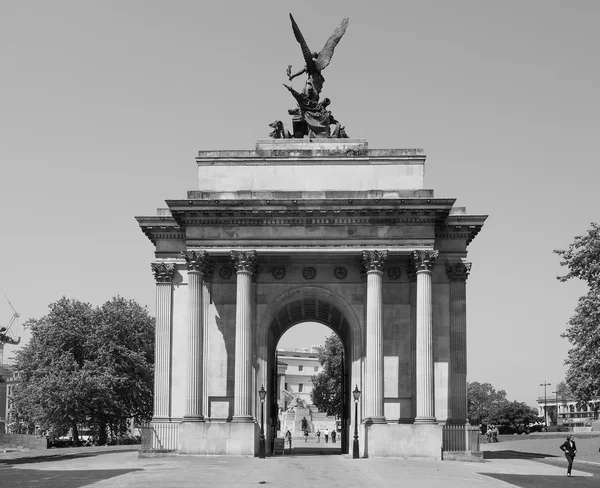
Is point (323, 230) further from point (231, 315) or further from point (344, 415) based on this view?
point (344, 415)

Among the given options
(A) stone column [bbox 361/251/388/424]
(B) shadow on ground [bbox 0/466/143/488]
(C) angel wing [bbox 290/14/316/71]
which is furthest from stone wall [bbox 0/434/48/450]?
(C) angel wing [bbox 290/14/316/71]

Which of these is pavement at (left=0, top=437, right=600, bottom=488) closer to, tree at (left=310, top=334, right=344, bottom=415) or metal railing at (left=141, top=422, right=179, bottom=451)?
metal railing at (left=141, top=422, right=179, bottom=451)

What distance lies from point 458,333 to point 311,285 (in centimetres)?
884

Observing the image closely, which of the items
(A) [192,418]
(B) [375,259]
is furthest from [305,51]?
(A) [192,418]

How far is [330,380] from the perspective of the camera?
13038 centimetres

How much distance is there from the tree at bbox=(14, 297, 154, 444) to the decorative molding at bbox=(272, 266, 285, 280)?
2895cm

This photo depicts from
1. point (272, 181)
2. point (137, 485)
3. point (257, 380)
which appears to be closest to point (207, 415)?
point (257, 380)

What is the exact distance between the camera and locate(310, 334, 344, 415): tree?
4998 inches

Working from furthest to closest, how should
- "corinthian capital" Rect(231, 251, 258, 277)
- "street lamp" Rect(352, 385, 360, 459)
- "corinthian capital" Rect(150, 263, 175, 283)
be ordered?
"corinthian capital" Rect(150, 263, 175, 283)
"corinthian capital" Rect(231, 251, 258, 277)
"street lamp" Rect(352, 385, 360, 459)

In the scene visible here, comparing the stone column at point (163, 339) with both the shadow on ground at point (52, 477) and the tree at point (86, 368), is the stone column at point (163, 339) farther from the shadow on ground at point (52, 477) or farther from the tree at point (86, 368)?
the tree at point (86, 368)

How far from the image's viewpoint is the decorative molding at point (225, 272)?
5609cm

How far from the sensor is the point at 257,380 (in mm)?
54875

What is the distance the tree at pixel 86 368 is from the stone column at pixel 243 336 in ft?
98.0

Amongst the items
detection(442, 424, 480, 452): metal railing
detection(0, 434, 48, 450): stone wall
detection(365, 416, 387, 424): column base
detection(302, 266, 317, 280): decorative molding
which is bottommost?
detection(0, 434, 48, 450): stone wall
